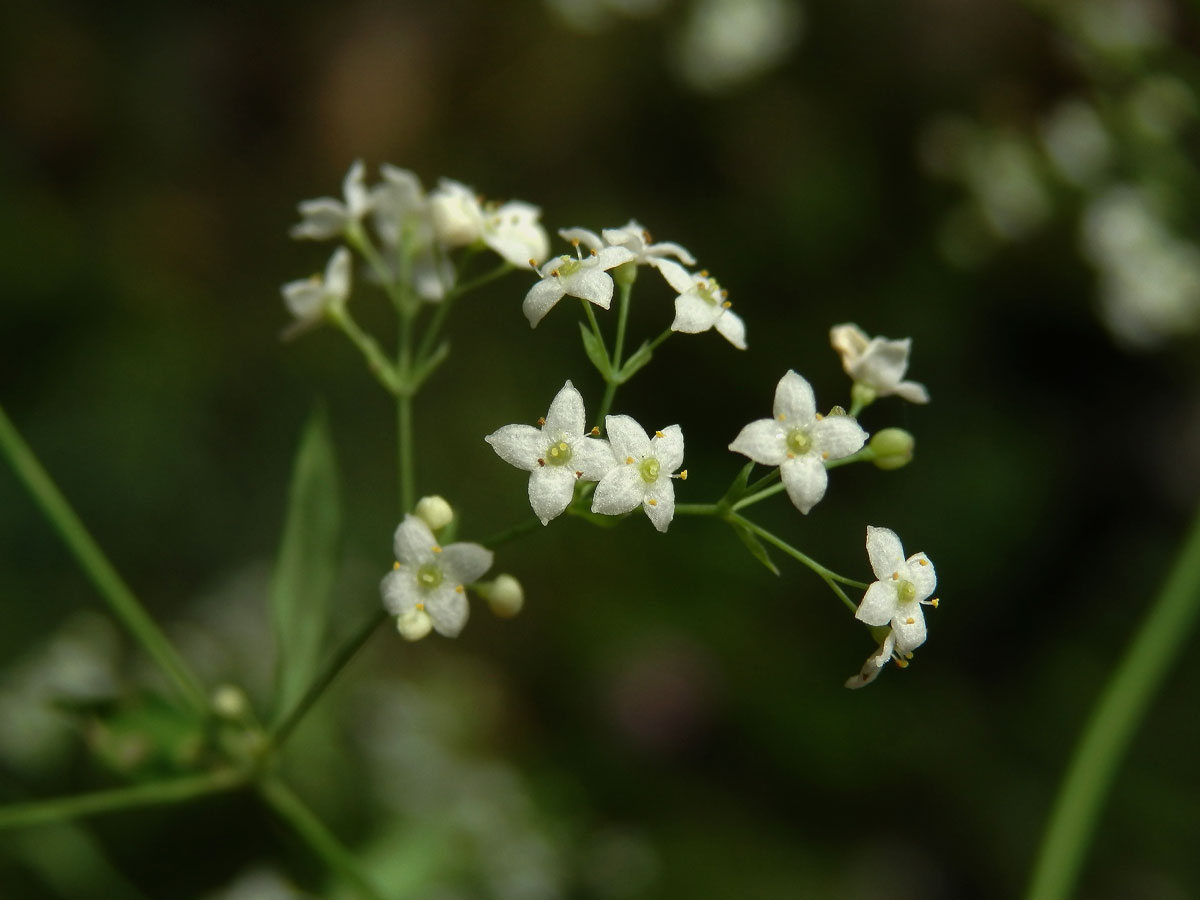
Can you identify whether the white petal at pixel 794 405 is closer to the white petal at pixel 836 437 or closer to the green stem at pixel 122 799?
the white petal at pixel 836 437

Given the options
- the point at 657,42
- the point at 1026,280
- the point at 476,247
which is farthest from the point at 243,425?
the point at 1026,280

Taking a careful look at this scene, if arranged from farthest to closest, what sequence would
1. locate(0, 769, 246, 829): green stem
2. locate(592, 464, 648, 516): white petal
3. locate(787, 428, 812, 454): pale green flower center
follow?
1. locate(0, 769, 246, 829): green stem
2. locate(787, 428, 812, 454): pale green flower center
3. locate(592, 464, 648, 516): white petal

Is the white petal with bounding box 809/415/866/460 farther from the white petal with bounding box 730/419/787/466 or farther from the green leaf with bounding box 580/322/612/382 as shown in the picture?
the green leaf with bounding box 580/322/612/382

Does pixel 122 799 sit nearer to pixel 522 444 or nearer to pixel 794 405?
pixel 522 444

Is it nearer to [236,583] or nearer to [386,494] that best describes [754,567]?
[386,494]

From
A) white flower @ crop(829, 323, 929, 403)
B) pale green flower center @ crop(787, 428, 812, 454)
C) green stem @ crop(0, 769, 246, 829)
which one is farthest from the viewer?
green stem @ crop(0, 769, 246, 829)

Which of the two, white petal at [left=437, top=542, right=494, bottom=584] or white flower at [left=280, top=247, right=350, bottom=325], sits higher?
white flower at [left=280, top=247, right=350, bottom=325]

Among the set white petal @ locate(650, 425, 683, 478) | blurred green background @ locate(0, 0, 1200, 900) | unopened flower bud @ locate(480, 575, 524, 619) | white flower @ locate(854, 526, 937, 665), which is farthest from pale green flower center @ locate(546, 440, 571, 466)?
blurred green background @ locate(0, 0, 1200, 900)
